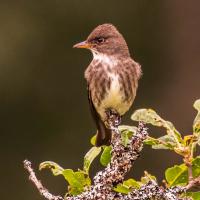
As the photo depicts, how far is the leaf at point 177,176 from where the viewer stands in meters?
3.85

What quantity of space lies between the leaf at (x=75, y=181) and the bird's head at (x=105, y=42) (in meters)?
2.22

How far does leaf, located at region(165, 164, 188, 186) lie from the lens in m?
3.85

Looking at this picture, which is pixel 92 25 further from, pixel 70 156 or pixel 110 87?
pixel 110 87

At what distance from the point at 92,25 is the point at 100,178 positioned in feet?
37.1

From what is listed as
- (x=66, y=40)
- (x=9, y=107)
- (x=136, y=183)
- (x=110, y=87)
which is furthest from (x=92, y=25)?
(x=136, y=183)

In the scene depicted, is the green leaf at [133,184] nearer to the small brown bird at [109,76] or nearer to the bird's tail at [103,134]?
the bird's tail at [103,134]

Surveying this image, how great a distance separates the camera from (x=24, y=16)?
15.1m

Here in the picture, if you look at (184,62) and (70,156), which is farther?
(184,62)

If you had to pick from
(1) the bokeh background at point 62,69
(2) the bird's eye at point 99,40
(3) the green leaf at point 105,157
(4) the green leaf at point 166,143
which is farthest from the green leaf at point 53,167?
(1) the bokeh background at point 62,69

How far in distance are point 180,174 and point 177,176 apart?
1 cm

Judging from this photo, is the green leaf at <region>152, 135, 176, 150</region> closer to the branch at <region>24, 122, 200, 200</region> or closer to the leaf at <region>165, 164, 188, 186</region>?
the leaf at <region>165, 164, 188, 186</region>

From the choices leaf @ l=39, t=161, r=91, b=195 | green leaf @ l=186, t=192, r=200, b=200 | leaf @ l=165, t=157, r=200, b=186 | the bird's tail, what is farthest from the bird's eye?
green leaf @ l=186, t=192, r=200, b=200

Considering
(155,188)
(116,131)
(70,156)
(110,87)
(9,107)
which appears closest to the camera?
(155,188)

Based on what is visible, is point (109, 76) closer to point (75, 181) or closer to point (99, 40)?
point (99, 40)
